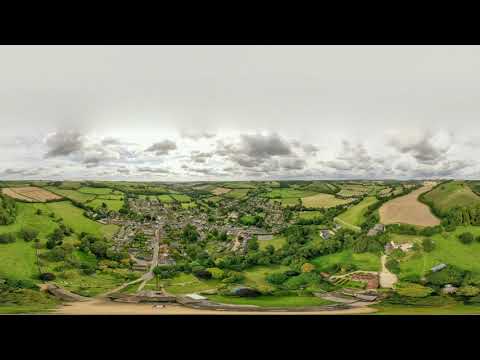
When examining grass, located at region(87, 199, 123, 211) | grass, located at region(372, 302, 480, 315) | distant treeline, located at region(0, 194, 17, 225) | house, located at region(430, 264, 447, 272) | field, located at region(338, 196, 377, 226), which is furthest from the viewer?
grass, located at region(87, 199, 123, 211)

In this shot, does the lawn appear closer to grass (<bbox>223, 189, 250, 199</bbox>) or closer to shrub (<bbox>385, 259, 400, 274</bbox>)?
grass (<bbox>223, 189, 250, 199</bbox>)

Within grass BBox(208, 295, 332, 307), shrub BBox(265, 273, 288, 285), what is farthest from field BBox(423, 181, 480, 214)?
shrub BBox(265, 273, 288, 285)

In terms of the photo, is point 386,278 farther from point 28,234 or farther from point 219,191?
point 28,234

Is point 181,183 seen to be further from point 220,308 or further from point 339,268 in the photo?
point 339,268

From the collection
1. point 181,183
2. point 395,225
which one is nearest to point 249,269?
point 181,183

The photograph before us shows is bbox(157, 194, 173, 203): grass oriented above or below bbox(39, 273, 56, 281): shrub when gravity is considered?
above

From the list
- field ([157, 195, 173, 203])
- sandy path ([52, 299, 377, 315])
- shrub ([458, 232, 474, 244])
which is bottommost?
sandy path ([52, 299, 377, 315])

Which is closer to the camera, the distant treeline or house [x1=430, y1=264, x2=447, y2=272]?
house [x1=430, y1=264, x2=447, y2=272]
